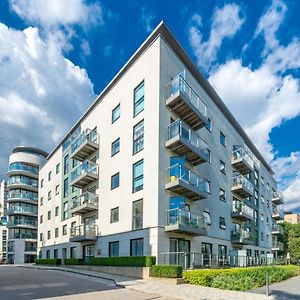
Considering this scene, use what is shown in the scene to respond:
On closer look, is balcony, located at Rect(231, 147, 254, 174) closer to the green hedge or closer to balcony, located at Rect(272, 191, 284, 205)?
the green hedge

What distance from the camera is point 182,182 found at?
22.2 meters

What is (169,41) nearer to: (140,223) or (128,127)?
(128,127)

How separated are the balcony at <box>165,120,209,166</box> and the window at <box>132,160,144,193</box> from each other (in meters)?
2.32

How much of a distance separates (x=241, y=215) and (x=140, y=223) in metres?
14.5

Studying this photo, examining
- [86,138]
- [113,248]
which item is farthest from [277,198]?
[113,248]

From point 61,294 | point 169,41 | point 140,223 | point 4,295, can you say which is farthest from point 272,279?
point 169,41

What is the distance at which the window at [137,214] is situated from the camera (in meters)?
23.2

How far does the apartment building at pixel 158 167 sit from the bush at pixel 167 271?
1.59 meters

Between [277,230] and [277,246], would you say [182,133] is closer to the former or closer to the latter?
[277,246]

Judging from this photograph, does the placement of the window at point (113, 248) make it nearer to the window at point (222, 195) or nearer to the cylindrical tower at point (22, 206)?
the window at point (222, 195)

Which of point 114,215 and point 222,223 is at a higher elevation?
point 114,215

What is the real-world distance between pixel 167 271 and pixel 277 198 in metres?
44.1

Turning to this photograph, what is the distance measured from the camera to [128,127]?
1038 inches

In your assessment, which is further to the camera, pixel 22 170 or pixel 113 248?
pixel 22 170
